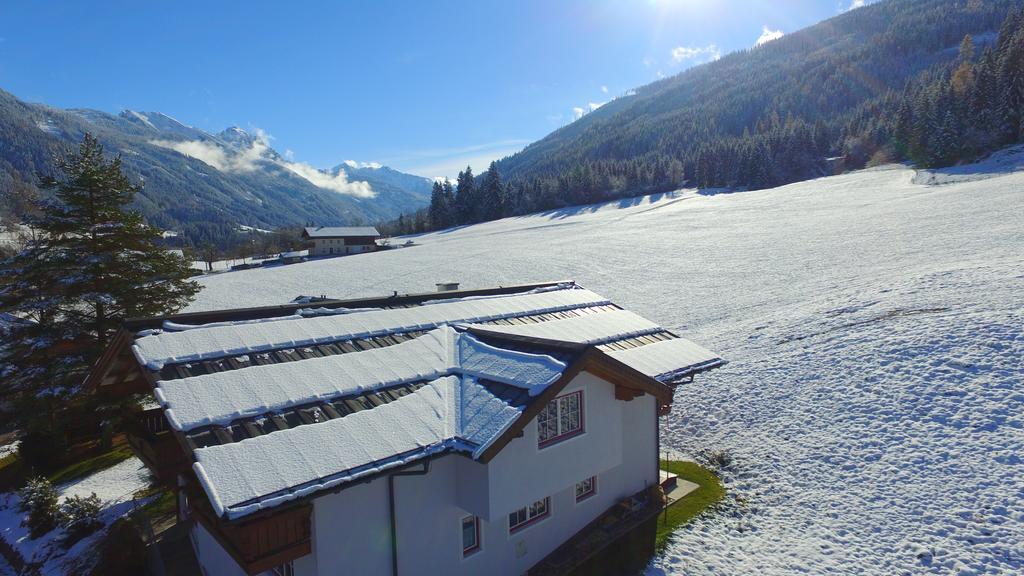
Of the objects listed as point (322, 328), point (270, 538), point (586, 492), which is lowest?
point (586, 492)

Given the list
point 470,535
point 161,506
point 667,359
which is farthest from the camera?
point 161,506

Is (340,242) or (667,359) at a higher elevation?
(340,242)

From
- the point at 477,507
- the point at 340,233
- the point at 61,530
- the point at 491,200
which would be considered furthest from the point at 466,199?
the point at 477,507

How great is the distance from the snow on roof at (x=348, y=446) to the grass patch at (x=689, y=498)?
21.4 feet

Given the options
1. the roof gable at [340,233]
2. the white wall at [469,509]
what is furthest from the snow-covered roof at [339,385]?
the roof gable at [340,233]

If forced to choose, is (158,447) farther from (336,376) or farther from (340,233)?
(340,233)

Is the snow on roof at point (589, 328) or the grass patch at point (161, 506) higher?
the snow on roof at point (589, 328)

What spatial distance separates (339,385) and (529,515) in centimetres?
544

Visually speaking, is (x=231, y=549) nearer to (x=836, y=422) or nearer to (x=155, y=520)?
(x=155, y=520)

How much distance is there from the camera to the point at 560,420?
10914mm

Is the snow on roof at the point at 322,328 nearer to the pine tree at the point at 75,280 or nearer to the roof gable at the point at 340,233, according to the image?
the pine tree at the point at 75,280

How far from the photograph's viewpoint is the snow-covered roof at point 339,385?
759cm

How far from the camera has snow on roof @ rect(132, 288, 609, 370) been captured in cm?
1001

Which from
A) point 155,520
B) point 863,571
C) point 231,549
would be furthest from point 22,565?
point 863,571
